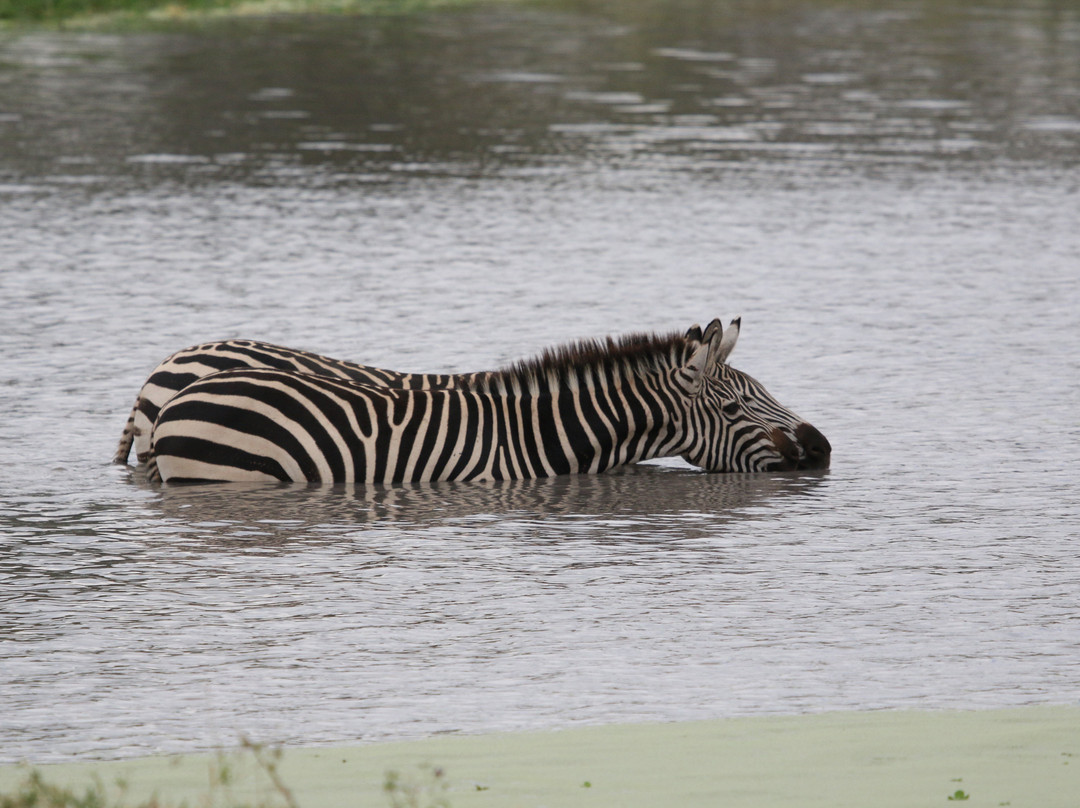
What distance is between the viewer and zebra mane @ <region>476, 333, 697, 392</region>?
404 inches

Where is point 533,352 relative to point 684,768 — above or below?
below

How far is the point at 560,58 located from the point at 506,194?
1491 cm

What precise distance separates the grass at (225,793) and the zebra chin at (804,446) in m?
5.22

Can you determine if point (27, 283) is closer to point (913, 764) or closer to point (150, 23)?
point (913, 764)

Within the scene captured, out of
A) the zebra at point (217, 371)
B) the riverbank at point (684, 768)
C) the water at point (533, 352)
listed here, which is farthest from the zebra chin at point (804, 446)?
the riverbank at point (684, 768)

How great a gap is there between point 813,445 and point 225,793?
5.75 metres

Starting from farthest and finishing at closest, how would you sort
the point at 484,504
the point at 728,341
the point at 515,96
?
the point at 515,96 < the point at 728,341 < the point at 484,504

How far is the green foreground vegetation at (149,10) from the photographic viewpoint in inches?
1608

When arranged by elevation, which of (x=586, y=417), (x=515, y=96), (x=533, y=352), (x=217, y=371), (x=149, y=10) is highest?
(x=149, y=10)

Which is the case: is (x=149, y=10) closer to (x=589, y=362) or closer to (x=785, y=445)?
(x=589, y=362)

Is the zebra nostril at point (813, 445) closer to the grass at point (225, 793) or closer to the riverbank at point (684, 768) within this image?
the riverbank at point (684, 768)

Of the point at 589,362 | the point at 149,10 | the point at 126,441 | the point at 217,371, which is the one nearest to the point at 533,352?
the point at 589,362

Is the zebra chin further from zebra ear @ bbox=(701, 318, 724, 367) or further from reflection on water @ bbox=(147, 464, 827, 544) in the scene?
zebra ear @ bbox=(701, 318, 724, 367)

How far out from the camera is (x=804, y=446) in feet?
34.4
